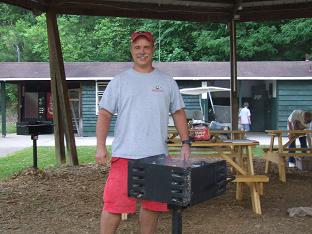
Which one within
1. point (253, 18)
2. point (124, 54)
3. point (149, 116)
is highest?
point (124, 54)

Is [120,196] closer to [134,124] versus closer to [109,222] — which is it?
[109,222]

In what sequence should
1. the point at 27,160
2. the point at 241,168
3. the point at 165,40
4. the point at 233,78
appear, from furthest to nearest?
the point at 165,40, the point at 27,160, the point at 233,78, the point at 241,168

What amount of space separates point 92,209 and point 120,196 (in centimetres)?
228

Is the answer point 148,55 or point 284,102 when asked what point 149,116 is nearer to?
point 148,55

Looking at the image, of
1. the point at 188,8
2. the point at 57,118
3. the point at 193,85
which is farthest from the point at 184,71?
the point at 57,118

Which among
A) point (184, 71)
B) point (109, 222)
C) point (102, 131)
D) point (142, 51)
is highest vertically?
point (184, 71)

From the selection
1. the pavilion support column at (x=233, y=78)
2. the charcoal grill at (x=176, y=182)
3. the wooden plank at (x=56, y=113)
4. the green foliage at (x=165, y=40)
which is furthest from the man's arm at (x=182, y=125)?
the green foliage at (x=165, y=40)

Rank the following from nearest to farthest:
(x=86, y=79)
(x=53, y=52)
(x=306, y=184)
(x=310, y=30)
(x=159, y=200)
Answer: (x=159, y=200), (x=306, y=184), (x=53, y=52), (x=86, y=79), (x=310, y=30)

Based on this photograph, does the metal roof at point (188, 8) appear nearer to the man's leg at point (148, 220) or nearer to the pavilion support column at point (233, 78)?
the pavilion support column at point (233, 78)

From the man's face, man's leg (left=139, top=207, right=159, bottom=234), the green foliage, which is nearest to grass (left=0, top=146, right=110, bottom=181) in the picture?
man's leg (left=139, top=207, right=159, bottom=234)

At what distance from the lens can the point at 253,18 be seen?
32.7 feet

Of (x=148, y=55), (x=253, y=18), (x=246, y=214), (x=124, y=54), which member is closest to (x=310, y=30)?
(x=124, y=54)

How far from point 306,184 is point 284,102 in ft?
48.2

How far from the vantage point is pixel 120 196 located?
343cm
